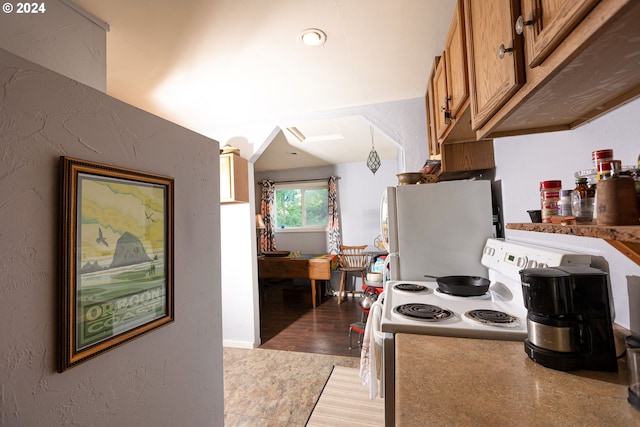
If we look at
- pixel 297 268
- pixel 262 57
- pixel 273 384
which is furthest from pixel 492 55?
pixel 297 268

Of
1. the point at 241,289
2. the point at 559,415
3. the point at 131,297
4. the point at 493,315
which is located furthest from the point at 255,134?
the point at 559,415

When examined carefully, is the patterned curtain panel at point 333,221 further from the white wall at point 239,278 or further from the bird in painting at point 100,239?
the bird in painting at point 100,239

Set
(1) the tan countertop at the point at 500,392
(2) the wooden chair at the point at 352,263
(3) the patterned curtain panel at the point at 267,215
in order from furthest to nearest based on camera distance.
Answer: (3) the patterned curtain panel at the point at 267,215
(2) the wooden chair at the point at 352,263
(1) the tan countertop at the point at 500,392

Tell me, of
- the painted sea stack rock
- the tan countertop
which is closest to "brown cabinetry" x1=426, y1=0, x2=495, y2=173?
the tan countertop

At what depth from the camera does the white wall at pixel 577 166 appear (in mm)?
791

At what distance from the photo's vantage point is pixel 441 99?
67.2 inches

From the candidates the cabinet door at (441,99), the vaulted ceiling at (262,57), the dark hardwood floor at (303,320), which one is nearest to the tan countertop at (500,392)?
the cabinet door at (441,99)

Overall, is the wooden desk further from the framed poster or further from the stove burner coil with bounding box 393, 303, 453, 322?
the framed poster

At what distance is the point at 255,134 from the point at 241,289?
1.67 meters

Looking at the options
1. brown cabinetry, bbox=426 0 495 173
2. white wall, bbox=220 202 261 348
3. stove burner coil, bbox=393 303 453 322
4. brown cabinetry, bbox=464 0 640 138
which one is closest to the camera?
brown cabinetry, bbox=464 0 640 138

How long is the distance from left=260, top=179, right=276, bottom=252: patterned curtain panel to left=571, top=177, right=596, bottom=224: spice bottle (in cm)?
499

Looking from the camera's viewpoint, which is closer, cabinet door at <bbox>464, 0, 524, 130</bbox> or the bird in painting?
cabinet door at <bbox>464, 0, 524, 130</bbox>

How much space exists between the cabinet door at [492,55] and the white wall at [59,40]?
1793mm

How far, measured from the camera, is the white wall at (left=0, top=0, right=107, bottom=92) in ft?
3.84
